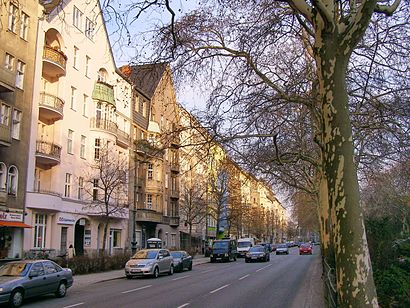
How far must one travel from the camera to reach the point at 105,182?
3706cm

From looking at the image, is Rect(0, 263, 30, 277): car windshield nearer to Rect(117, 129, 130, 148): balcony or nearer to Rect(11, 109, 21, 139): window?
Rect(11, 109, 21, 139): window

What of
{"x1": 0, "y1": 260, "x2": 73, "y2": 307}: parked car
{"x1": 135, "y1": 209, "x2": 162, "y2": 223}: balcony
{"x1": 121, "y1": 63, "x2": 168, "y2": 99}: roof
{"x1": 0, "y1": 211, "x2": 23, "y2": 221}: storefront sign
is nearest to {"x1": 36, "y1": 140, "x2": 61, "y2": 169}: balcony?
{"x1": 0, "y1": 211, "x2": 23, "y2": 221}: storefront sign

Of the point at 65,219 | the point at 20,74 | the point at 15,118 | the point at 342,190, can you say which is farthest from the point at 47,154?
the point at 342,190

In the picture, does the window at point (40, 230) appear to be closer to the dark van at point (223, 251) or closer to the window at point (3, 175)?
the window at point (3, 175)

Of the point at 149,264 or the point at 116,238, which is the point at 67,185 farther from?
the point at 149,264

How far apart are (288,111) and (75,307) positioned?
427 inches

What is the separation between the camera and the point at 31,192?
32875 mm

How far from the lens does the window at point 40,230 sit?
34.0 meters

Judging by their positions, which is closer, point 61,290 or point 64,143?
point 61,290

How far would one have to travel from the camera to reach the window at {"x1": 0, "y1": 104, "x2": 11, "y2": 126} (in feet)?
96.8

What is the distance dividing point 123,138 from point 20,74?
17.2m

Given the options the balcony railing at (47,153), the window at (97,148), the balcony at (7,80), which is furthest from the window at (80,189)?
the balcony at (7,80)

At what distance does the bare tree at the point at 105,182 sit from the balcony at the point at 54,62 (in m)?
7.40

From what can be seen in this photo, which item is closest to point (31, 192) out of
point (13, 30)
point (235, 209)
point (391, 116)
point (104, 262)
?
point (104, 262)
